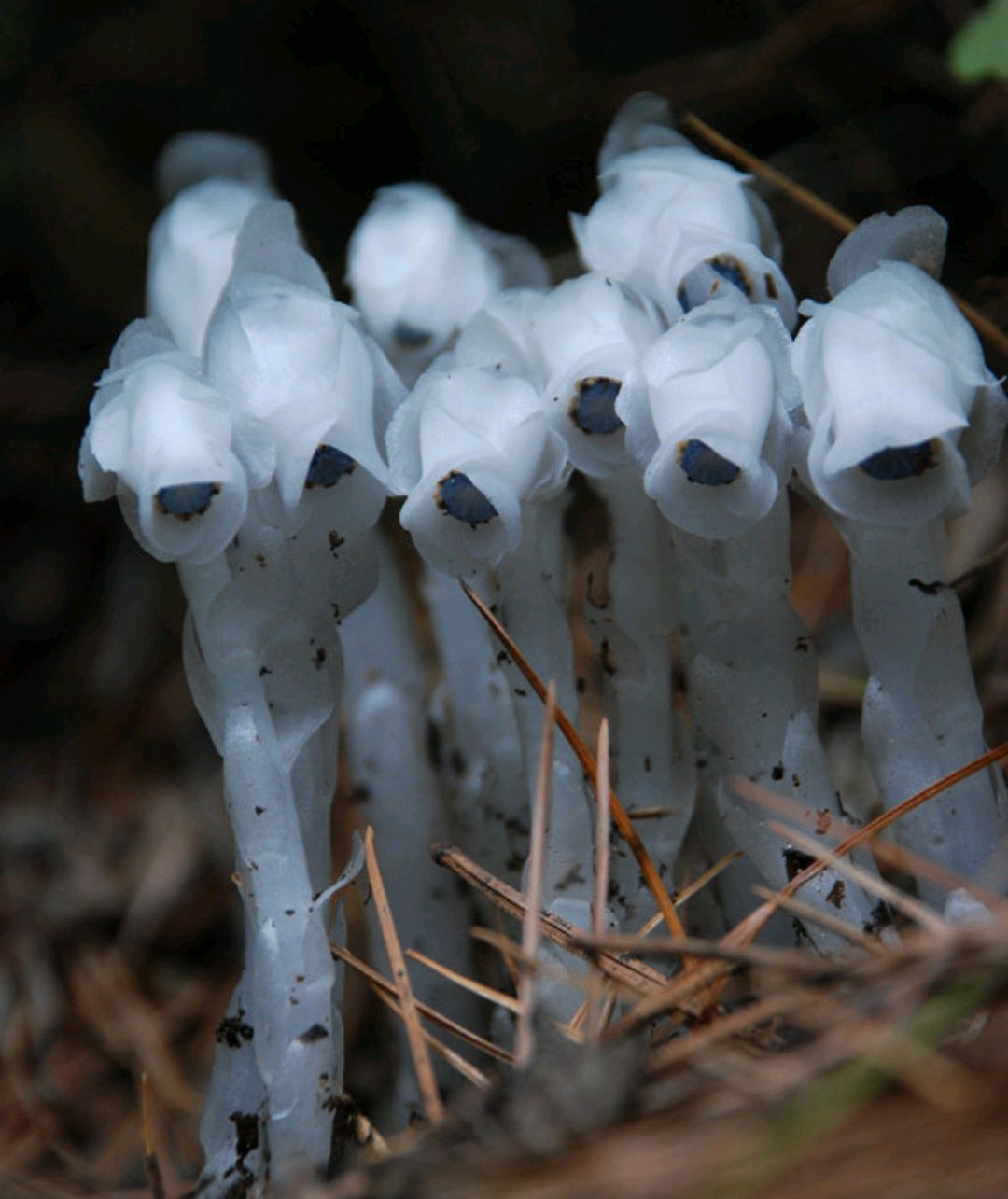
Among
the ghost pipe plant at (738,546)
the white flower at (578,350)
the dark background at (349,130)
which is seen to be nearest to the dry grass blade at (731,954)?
the ghost pipe plant at (738,546)

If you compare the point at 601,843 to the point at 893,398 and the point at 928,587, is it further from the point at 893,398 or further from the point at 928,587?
the point at 893,398

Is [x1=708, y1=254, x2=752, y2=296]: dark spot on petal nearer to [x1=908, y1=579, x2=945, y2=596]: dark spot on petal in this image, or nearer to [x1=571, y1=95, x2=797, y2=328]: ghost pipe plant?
[x1=571, y1=95, x2=797, y2=328]: ghost pipe plant

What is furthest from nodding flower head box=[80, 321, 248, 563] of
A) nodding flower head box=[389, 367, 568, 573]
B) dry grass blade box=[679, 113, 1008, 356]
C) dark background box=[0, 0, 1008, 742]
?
dark background box=[0, 0, 1008, 742]

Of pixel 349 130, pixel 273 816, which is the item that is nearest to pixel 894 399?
pixel 273 816

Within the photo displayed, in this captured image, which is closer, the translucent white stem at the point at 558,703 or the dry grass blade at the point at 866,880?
the dry grass blade at the point at 866,880

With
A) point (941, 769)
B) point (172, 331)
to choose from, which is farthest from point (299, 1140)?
point (172, 331)

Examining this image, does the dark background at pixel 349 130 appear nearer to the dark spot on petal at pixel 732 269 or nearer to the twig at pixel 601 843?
the dark spot on petal at pixel 732 269

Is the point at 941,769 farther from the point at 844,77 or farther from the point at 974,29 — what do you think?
the point at 844,77
